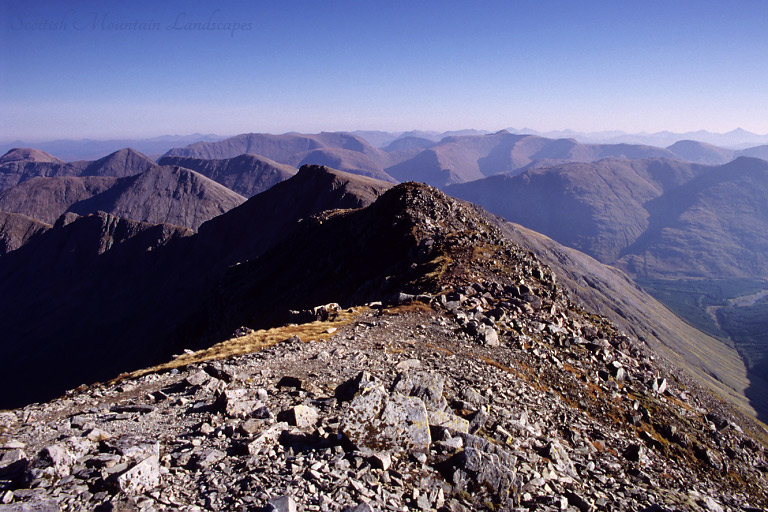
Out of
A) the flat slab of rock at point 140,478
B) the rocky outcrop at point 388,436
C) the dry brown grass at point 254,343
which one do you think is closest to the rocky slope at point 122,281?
the dry brown grass at point 254,343

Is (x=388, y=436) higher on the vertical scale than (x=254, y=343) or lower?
higher

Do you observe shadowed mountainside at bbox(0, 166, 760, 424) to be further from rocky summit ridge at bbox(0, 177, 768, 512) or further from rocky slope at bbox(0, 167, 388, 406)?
rocky summit ridge at bbox(0, 177, 768, 512)

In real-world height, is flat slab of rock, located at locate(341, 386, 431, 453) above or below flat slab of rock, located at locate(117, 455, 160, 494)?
below

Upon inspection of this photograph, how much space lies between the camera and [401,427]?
10.1m

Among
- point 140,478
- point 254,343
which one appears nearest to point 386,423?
point 140,478

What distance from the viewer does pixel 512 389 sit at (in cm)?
1501

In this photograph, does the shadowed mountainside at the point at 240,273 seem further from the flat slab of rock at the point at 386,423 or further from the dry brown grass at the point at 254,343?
the flat slab of rock at the point at 386,423

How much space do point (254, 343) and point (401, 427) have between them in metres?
11.4

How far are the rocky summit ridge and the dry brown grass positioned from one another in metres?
0.15

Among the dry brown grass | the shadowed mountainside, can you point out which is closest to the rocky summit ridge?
the dry brown grass

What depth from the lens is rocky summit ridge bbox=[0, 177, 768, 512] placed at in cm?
834

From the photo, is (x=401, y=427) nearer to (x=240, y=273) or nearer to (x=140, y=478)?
(x=140, y=478)

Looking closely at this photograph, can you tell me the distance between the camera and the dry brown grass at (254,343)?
17458 mm

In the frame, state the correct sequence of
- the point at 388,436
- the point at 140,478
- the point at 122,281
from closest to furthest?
the point at 140,478 → the point at 388,436 → the point at 122,281
